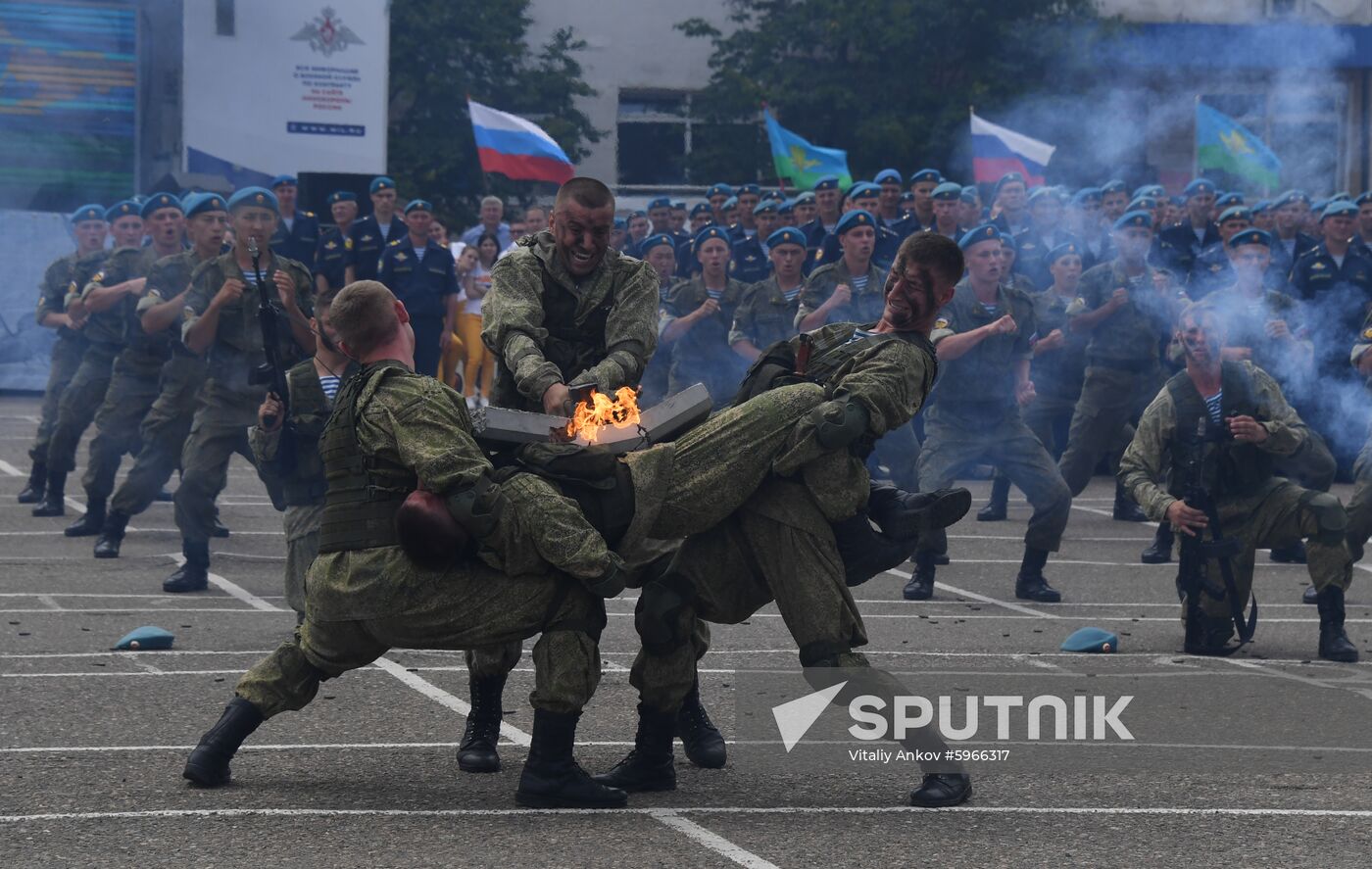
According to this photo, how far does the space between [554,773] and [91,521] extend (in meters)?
8.12

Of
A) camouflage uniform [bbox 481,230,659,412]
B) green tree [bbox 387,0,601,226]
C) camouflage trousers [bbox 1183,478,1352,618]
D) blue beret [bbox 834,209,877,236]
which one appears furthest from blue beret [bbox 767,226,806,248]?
green tree [bbox 387,0,601,226]

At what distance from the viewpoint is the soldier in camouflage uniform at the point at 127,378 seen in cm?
1286

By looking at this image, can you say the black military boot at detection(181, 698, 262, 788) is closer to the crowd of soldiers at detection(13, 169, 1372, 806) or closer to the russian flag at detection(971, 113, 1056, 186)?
the crowd of soldiers at detection(13, 169, 1372, 806)

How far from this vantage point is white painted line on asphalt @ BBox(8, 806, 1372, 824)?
612 centimetres

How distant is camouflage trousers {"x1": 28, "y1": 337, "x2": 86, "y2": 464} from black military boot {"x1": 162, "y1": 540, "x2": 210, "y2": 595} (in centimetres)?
391

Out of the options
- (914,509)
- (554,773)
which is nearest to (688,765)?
(554,773)

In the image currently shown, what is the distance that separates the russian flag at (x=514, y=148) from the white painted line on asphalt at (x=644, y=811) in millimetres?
12499

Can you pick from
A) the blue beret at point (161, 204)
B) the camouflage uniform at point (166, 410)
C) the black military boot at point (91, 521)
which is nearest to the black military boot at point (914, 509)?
the camouflage uniform at point (166, 410)

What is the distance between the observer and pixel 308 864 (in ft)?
18.4

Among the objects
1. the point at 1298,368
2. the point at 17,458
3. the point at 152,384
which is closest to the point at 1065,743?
the point at 1298,368

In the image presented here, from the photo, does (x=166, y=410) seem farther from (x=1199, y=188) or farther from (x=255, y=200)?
(x=1199, y=188)

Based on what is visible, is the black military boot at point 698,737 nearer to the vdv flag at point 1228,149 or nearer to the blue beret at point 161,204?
the blue beret at point 161,204

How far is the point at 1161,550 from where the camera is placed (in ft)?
42.9

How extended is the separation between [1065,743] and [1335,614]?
2513 millimetres
